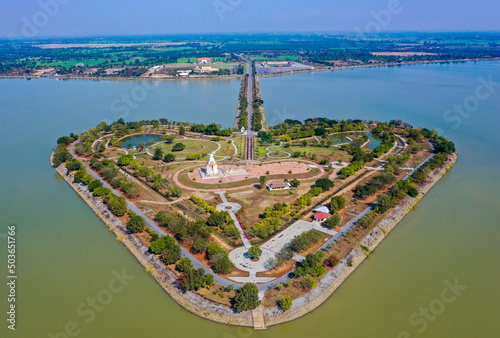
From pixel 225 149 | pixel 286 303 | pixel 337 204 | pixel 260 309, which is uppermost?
pixel 337 204

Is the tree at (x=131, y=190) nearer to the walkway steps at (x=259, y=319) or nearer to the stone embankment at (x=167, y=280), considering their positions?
the stone embankment at (x=167, y=280)

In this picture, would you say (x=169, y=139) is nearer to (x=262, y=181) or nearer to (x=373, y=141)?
(x=262, y=181)

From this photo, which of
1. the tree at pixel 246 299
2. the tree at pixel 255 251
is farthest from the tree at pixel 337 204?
the tree at pixel 246 299

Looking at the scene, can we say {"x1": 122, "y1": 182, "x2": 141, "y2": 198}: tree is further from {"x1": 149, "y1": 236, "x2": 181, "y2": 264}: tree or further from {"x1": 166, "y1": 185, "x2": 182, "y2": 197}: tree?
{"x1": 149, "y1": 236, "x2": 181, "y2": 264}: tree

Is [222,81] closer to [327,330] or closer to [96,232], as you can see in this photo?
[96,232]

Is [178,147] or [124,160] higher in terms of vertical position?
[124,160]

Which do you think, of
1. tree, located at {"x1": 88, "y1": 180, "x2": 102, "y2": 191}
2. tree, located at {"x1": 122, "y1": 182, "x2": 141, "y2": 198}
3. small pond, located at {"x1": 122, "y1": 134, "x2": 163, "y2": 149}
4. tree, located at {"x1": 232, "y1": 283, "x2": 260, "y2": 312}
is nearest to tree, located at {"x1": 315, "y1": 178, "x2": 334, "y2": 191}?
tree, located at {"x1": 232, "y1": 283, "x2": 260, "y2": 312}

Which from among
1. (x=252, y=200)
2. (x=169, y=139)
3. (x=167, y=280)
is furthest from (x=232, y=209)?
(x=169, y=139)
